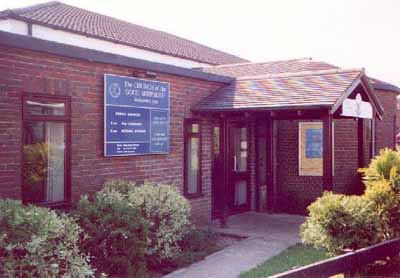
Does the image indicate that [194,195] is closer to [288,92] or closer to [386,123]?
[288,92]

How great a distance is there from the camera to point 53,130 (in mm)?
6926

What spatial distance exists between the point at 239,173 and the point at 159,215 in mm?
5125

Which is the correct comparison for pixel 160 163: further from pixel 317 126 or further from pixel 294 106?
pixel 317 126

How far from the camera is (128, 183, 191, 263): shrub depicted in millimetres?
6969

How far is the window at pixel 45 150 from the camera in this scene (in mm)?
6504

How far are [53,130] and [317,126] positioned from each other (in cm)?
728

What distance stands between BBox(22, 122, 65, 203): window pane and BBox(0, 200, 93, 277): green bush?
1.38m

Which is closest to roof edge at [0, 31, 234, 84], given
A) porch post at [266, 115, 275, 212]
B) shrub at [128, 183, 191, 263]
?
shrub at [128, 183, 191, 263]

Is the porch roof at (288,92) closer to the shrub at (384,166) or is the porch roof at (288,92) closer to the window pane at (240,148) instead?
the shrub at (384,166)

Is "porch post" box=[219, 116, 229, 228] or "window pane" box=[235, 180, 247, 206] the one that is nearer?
"porch post" box=[219, 116, 229, 228]

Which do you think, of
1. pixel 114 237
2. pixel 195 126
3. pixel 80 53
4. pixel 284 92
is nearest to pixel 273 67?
pixel 284 92

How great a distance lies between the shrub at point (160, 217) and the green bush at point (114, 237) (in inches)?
23.6

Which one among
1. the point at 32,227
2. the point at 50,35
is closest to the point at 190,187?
the point at 32,227

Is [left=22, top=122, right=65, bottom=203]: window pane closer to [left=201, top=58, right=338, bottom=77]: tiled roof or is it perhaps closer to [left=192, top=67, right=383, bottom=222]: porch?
[left=192, top=67, right=383, bottom=222]: porch
